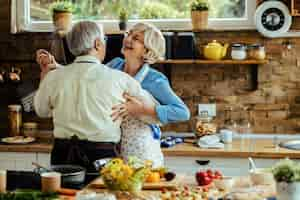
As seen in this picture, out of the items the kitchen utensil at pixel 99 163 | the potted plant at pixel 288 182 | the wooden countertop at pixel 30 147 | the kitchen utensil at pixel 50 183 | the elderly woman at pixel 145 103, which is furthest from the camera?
the wooden countertop at pixel 30 147

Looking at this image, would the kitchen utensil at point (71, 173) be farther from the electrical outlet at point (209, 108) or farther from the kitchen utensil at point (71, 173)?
the electrical outlet at point (209, 108)

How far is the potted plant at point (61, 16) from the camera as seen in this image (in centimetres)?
499

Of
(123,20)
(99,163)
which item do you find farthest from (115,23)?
(99,163)

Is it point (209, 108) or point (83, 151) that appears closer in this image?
point (83, 151)

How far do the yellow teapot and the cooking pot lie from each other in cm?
188

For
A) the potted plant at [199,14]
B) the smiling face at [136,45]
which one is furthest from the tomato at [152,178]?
the potted plant at [199,14]

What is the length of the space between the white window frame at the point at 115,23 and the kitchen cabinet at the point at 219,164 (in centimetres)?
115

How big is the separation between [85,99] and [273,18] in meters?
2.05

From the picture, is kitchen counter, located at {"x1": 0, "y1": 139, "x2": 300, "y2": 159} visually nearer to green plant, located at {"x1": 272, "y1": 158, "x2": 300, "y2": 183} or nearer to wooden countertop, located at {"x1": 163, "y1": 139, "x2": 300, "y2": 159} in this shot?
wooden countertop, located at {"x1": 163, "y1": 139, "x2": 300, "y2": 159}

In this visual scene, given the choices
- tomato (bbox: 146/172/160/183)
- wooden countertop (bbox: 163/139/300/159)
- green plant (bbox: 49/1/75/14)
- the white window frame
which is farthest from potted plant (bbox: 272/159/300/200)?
green plant (bbox: 49/1/75/14)

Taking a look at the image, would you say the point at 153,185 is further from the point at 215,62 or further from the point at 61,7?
the point at 61,7

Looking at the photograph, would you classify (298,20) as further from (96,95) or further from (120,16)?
(96,95)

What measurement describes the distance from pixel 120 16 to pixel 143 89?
56.8 inches

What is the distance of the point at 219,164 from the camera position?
442 cm
